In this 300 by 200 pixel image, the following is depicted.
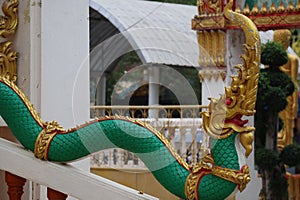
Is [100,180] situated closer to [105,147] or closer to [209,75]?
[105,147]

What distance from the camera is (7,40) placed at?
254 centimetres

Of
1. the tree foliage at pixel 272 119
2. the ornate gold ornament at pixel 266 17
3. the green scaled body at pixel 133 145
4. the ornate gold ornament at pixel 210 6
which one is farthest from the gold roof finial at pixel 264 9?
the green scaled body at pixel 133 145

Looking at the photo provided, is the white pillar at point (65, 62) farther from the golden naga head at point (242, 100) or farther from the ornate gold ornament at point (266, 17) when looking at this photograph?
the ornate gold ornament at point (266, 17)

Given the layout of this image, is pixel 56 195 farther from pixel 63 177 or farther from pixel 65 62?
pixel 65 62

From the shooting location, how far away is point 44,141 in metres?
1.96

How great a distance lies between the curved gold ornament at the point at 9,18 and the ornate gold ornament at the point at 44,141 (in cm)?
66

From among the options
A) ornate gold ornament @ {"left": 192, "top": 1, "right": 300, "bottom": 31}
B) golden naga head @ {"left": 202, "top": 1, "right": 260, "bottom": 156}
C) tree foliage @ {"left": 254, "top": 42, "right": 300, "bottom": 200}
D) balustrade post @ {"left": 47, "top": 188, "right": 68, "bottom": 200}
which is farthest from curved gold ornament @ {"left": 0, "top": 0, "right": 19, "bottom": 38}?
tree foliage @ {"left": 254, "top": 42, "right": 300, "bottom": 200}

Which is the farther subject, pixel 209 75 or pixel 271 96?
pixel 271 96

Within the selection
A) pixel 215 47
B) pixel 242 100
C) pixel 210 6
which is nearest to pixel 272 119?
pixel 215 47

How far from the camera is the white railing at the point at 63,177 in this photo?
75.0 inches

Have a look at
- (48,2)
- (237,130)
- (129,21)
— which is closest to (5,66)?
(48,2)

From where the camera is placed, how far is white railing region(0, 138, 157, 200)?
1.90 m

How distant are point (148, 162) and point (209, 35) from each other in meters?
4.70

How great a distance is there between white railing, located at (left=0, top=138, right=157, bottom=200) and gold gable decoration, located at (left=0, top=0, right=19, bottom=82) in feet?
1.81
